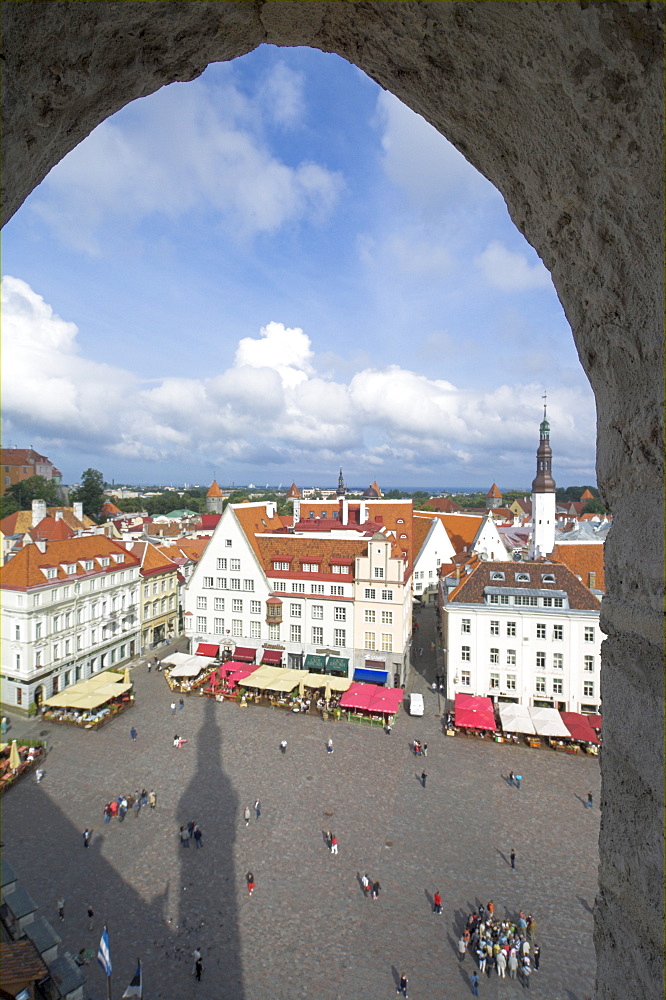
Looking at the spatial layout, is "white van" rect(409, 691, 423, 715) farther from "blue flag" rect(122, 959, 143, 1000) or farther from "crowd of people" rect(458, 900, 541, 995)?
"blue flag" rect(122, 959, 143, 1000)

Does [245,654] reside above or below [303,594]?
below

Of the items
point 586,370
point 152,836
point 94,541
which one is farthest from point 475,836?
point 94,541

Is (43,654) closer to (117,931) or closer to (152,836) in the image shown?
(152,836)

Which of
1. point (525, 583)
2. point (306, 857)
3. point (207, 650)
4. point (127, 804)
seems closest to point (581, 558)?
point (525, 583)

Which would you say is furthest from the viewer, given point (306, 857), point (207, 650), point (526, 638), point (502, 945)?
point (207, 650)

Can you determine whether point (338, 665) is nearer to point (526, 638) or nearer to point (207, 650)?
point (207, 650)
